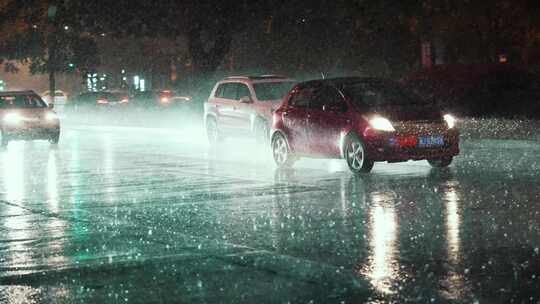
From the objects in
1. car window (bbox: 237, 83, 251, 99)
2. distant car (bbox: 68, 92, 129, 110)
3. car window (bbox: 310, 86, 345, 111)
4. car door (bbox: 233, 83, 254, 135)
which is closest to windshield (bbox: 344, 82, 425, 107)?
car window (bbox: 310, 86, 345, 111)

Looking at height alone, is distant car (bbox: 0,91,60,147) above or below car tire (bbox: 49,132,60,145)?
above

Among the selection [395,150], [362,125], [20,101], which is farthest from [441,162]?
[20,101]

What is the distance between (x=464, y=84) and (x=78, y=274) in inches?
1116

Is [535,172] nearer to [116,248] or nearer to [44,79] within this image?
[116,248]

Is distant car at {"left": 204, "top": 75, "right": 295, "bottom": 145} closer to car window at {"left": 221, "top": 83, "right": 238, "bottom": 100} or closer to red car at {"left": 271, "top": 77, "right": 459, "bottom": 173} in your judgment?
car window at {"left": 221, "top": 83, "right": 238, "bottom": 100}

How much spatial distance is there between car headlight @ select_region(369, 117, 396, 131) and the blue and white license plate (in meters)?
0.50

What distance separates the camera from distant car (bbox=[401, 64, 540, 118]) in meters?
35.1

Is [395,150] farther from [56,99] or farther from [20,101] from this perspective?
[56,99]

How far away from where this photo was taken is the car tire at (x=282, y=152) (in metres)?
20.5

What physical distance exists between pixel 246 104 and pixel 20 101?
9.06m

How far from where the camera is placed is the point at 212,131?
1121 inches

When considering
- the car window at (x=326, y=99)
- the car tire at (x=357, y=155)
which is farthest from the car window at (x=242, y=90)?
the car tire at (x=357, y=155)

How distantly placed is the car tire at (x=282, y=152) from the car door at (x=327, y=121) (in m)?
0.84

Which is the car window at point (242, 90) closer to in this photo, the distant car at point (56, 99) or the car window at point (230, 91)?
the car window at point (230, 91)
